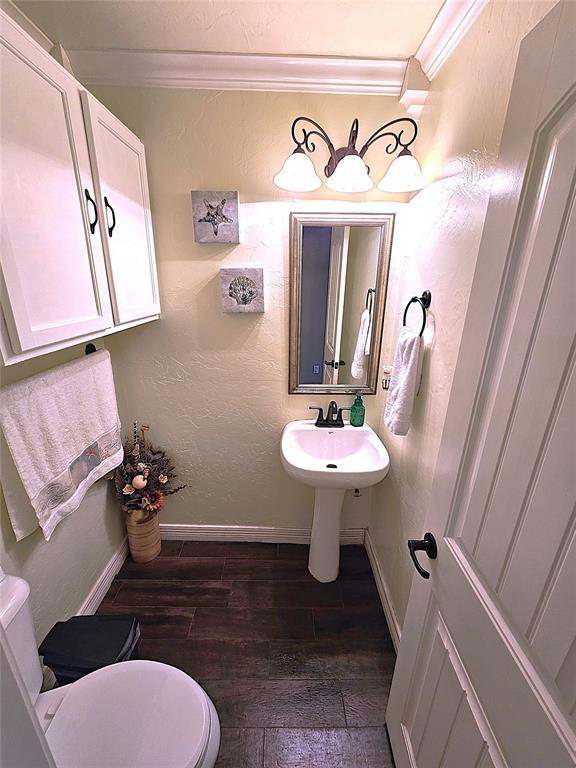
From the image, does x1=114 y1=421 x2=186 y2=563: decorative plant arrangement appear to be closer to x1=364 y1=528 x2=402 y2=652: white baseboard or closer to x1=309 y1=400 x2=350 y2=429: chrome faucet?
x1=309 y1=400 x2=350 y2=429: chrome faucet

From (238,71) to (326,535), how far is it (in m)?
2.13

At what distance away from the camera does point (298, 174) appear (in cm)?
123

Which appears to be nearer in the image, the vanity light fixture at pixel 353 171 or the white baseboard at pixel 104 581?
the vanity light fixture at pixel 353 171

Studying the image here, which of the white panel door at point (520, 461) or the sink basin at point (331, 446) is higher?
the white panel door at point (520, 461)

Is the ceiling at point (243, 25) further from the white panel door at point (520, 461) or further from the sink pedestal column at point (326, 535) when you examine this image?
the sink pedestal column at point (326, 535)

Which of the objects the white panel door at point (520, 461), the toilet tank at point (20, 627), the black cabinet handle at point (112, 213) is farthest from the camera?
the black cabinet handle at point (112, 213)

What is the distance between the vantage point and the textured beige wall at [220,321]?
1.36 metres

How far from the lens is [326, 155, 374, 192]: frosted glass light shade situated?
1192 millimetres

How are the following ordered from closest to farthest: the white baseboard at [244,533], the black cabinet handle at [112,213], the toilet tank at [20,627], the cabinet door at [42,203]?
1. the cabinet door at [42,203]
2. the toilet tank at [20,627]
3. the black cabinet handle at [112,213]
4. the white baseboard at [244,533]

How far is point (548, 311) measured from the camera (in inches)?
19.6

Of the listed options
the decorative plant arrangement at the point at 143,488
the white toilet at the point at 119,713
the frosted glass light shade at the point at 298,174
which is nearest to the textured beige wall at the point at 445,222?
the frosted glass light shade at the point at 298,174

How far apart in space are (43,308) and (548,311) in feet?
3.67

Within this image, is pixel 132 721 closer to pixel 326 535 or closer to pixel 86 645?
pixel 86 645

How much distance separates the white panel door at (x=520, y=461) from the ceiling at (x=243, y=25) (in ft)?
2.48
